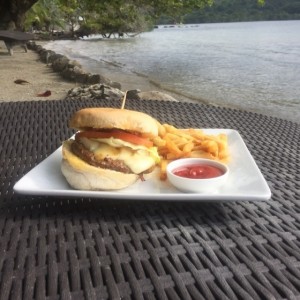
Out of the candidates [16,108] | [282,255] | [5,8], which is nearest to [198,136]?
[282,255]

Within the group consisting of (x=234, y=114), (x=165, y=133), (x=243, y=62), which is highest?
(x=165, y=133)

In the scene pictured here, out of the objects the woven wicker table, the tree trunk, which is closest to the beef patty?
the woven wicker table

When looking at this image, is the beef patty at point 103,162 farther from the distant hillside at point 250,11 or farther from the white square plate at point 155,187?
the distant hillside at point 250,11

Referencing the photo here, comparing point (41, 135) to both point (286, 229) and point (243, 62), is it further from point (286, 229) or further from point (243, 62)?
point (243, 62)

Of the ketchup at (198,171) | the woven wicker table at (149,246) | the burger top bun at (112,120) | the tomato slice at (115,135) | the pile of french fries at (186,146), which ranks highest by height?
the burger top bun at (112,120)

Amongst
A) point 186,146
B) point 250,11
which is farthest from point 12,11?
point 250,11

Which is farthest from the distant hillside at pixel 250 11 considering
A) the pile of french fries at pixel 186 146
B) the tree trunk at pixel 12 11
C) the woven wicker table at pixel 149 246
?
the woven wicker table at pixel 149 246

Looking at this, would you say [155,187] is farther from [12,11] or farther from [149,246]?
[12,11]
